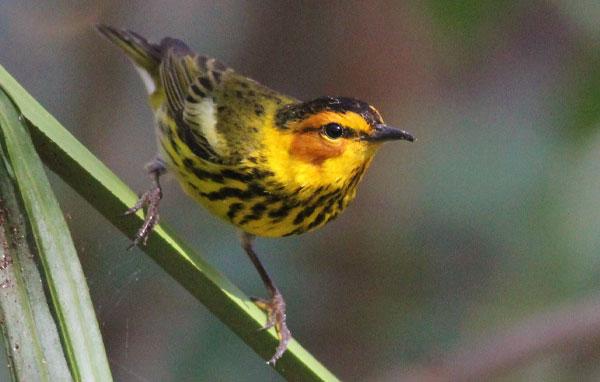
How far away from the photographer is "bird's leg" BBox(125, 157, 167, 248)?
71.1 inches

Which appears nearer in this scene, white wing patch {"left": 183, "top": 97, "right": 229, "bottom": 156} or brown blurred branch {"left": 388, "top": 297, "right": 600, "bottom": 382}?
white wing patch {"left": 183, "top": 97, "right": 229, "bottom": 156}

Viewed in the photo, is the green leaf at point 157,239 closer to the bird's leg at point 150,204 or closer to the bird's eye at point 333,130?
the bird's leg at point 150,204

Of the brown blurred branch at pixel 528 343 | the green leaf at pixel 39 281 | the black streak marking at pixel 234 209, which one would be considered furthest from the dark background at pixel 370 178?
the green leaf at pixel 39 281

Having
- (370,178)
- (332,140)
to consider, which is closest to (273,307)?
(332,140)

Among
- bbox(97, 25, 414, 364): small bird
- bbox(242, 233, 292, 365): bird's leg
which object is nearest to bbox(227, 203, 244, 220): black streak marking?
bbox(97, 25, 414, 364): small bird

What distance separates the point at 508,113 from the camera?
13.6 ft

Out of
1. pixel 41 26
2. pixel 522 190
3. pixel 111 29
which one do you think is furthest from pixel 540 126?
pixel 41 26

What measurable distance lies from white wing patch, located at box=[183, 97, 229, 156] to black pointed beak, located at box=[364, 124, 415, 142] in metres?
0.41

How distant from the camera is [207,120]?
2742 mm

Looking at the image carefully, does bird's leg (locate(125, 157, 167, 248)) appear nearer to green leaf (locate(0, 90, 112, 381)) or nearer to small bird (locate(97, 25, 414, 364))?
small bird (locate(97, 25, 414, 364))

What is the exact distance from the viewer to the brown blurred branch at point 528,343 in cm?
276

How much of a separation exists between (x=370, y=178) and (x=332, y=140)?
1957 millimetres

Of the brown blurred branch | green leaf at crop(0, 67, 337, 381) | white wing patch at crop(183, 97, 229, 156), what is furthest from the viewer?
the brown blurred branch

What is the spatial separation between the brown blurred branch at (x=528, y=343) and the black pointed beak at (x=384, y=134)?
851 millimetres
